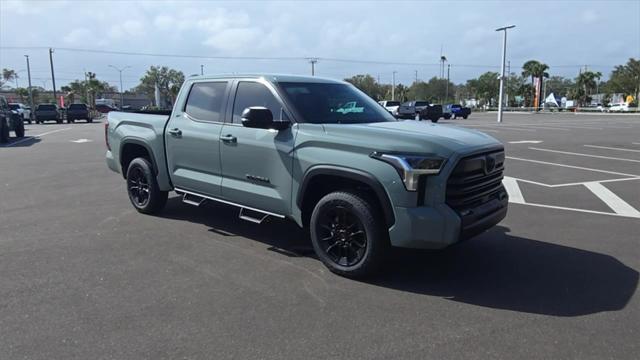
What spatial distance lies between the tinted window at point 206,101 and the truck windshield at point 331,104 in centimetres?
92

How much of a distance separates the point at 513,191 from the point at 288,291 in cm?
574

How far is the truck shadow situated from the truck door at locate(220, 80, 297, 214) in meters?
0.65

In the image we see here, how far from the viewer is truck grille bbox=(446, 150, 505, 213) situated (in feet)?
13.8

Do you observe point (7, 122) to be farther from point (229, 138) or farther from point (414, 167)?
point (414, 167)

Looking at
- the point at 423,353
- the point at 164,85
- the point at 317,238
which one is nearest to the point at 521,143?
the point at 317,238

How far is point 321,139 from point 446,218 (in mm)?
1338

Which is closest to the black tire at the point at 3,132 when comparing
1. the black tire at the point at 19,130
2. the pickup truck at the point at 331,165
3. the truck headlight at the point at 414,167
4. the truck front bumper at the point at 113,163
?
the black tire at the point at 19,130

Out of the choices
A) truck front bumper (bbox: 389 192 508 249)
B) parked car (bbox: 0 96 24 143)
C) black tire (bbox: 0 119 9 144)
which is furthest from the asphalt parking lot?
parked car (bbox: 0 96 24 143)

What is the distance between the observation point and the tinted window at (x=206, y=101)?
19.0 ft

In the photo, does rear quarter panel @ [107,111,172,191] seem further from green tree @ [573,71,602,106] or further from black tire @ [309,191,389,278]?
green tree @ [573,71,602,106]

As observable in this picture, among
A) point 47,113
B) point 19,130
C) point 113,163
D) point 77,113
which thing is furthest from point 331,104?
point 77,113

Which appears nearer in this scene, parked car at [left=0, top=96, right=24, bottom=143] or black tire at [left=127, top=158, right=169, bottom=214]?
black tire at [left=127, top=158, right=169, bottom=214]

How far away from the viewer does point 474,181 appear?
4.45 meters

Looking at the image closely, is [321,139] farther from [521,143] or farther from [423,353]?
[521,143]
